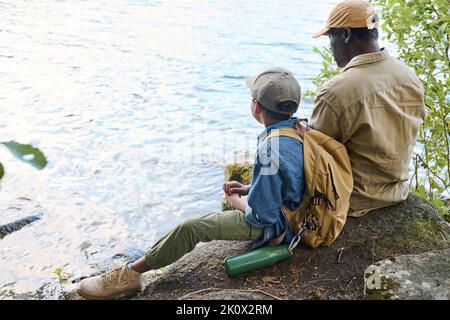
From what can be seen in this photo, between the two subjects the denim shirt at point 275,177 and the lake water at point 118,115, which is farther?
the lake water at point 118,115

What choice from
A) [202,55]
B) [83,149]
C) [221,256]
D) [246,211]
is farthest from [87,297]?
[202,55]

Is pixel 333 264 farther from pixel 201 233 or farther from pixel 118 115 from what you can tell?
pixel 118 115

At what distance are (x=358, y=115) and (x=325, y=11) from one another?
16.1 m

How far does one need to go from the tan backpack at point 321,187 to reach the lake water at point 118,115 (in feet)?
8.20

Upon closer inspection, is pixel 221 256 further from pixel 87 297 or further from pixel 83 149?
pixel 83 149

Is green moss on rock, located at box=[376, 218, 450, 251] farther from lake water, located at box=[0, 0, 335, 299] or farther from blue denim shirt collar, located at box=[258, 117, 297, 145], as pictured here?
lake water, located at box=[0, 0, 335, 299]

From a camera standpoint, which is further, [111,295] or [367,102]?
[111,295]

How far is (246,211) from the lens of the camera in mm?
3166

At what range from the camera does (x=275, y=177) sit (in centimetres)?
294

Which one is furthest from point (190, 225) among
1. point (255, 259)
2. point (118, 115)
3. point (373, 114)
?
point (118, 115)

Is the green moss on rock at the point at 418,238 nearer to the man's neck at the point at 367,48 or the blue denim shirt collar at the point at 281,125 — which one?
the blue denim shirt collar at the point at 281,125

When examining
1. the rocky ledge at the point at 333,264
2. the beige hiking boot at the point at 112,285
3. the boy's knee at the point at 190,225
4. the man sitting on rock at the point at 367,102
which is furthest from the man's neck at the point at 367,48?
the beige hiking boot at the point at 112,285

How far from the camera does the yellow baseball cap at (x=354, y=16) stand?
3.13 meters

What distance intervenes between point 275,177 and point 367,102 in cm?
79
